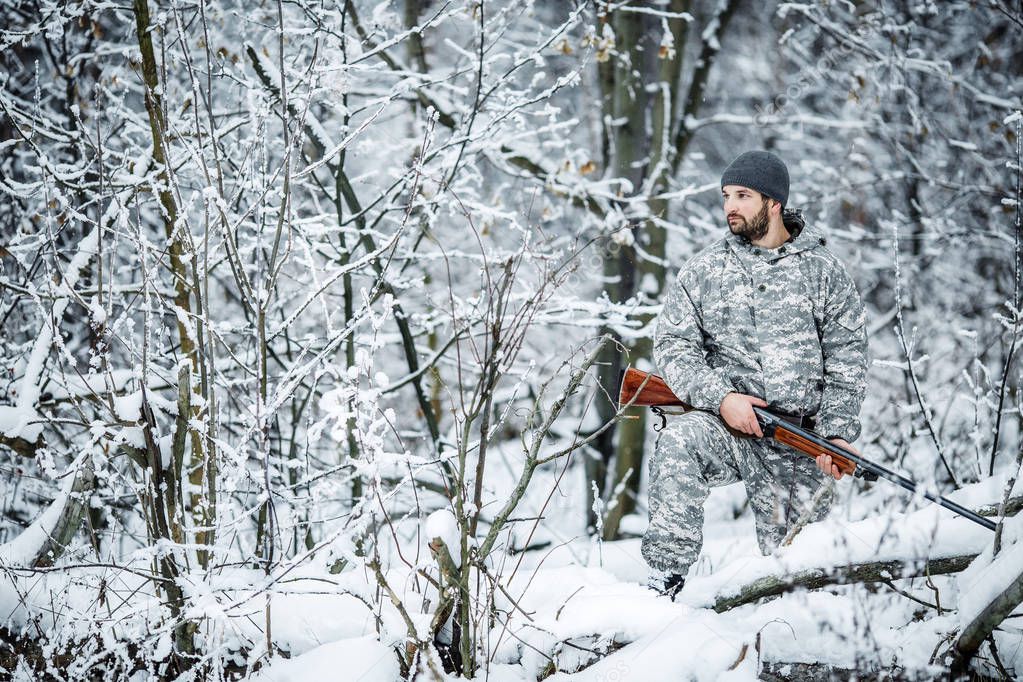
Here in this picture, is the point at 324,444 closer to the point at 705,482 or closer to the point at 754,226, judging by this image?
the point at 705,482

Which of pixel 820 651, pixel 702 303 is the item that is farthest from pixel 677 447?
pixel 820 651

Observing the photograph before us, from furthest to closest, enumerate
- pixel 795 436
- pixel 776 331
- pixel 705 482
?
pixel 776 331
pixel 705 482
pixel 795 436

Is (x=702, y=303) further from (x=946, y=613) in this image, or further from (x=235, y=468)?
(x=235, y=468)

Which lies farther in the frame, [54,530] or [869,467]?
[54,530]

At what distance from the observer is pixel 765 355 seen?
3.12 metres

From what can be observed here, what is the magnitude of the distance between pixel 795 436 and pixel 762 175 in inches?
41.8

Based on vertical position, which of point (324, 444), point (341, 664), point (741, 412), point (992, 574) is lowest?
point (341, 664)

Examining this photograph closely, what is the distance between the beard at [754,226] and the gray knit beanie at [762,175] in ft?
0.21

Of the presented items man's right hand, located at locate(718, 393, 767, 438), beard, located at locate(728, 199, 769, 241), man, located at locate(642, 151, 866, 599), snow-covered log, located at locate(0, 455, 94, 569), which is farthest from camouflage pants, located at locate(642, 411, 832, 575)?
snow-covered log, located at locate(0, 455, 94, 569)

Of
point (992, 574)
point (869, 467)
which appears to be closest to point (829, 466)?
point (869, 467)

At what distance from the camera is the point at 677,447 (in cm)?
296

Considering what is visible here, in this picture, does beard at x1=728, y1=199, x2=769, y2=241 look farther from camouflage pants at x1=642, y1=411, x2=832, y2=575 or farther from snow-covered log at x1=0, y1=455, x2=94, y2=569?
snow-covered log at x1=0, y1=455, x2=94, y2=569

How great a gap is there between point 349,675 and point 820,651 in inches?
60.6

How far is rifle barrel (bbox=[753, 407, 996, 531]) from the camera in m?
2.55
